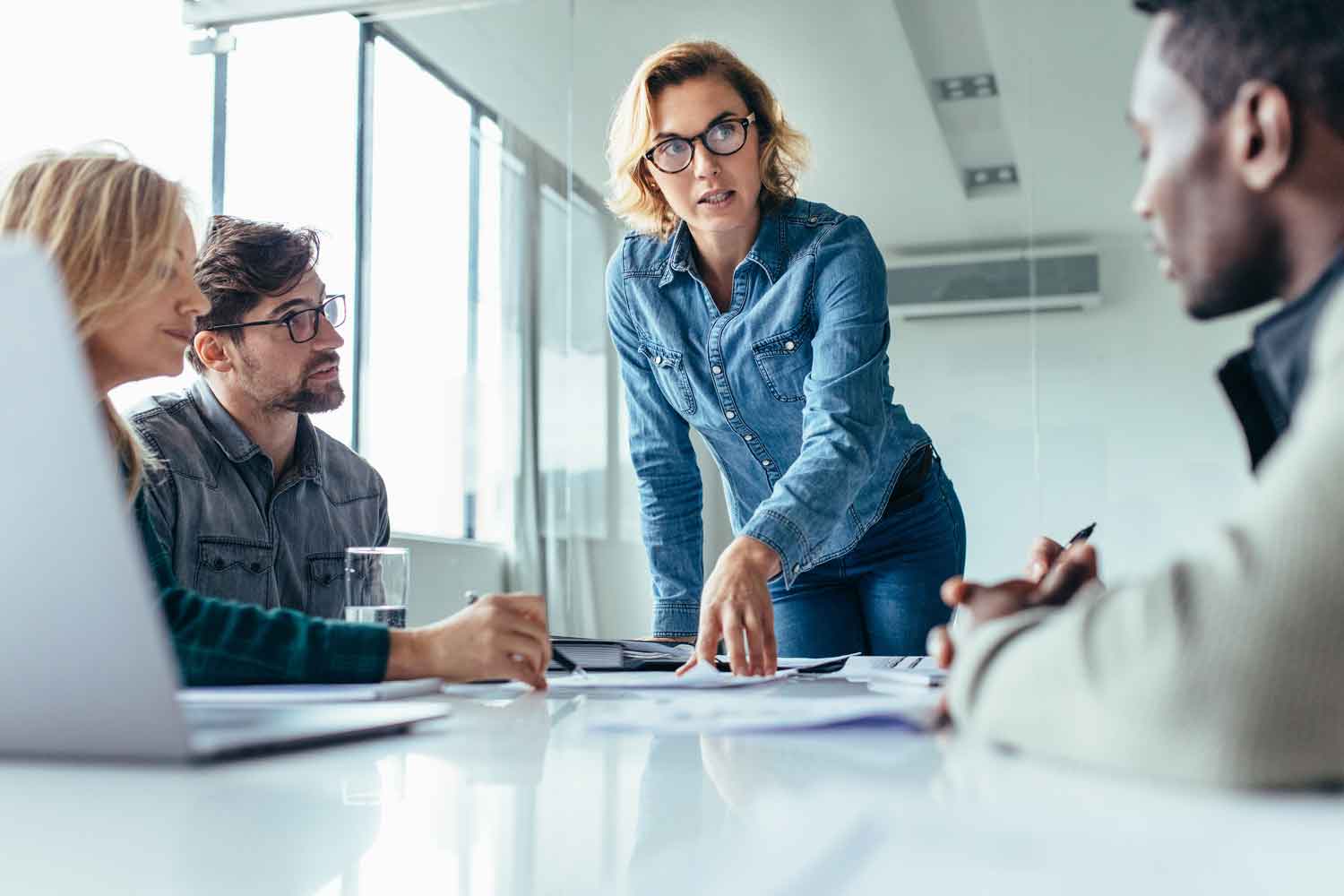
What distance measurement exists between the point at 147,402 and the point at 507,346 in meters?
2.61

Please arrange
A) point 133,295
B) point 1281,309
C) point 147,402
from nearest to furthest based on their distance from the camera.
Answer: point 1281,309 < point 133,295 < point 147,402

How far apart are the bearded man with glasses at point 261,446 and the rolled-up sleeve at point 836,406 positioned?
83cm

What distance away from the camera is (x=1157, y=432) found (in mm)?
3654

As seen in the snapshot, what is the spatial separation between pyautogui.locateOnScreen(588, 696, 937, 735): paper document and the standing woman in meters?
0.94

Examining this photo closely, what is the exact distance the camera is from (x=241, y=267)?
2.20 metres

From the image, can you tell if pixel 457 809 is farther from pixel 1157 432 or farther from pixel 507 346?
pixel 507 346

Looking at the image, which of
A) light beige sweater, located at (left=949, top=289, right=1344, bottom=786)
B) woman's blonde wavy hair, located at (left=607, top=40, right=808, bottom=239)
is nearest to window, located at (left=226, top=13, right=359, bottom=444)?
woman's blonde wavy hair, located at (left=607, top=40, right=808, bottom=239)

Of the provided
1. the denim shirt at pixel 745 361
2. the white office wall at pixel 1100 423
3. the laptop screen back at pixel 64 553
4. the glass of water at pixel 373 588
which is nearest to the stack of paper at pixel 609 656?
the glass of water at pixel 373 588

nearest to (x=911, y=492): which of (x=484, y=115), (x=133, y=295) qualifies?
(x=133, y=295)

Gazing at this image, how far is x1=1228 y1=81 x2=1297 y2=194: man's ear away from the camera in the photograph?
2.15 feet

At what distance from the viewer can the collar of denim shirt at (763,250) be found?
1.84 metres

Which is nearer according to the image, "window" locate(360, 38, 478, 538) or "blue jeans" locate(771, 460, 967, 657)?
"blue jeans" locate(771, 460, 967, 657)

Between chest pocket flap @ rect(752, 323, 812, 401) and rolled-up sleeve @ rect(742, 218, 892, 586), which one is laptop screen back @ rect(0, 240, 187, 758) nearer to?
rolled-up sleeve @ rect(742, 218, 892, 586)

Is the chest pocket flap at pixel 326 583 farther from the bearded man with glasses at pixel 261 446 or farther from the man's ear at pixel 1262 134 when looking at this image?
the man's ear at pixel 1262 134
